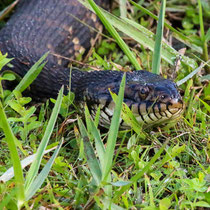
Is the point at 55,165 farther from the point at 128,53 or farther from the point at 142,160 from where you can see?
the point at 128,53

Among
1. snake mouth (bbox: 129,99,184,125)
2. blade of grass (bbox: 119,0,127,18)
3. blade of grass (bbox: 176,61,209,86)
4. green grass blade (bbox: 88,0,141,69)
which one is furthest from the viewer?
blade of grass (bbox: 119,0,127,18)

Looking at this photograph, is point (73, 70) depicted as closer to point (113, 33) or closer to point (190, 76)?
point (113, 33)

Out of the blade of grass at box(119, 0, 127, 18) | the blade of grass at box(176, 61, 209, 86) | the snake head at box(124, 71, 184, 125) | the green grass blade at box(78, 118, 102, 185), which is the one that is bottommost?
the blade of grass at box(176, 61, 209, 86)

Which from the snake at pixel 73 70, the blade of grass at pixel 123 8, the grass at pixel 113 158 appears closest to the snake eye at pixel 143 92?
the snake at pixel 73 70

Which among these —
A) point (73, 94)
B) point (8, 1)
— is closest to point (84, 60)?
point (8, 1)

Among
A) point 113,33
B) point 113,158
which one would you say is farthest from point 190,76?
point 113,158

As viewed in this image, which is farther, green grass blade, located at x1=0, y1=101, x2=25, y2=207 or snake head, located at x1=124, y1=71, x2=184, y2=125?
snake head, located at x1=124, y1=71, x2=184, y2=125

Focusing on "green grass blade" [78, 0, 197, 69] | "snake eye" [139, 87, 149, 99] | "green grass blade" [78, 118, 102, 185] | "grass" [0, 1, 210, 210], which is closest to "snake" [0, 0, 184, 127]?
"snake eye" [139, 87, 149, 99]

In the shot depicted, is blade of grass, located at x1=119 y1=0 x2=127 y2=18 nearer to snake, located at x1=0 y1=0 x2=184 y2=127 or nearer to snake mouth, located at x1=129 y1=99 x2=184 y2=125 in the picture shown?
snake, located at x1=0 y1=0 x2=184 y2=127
